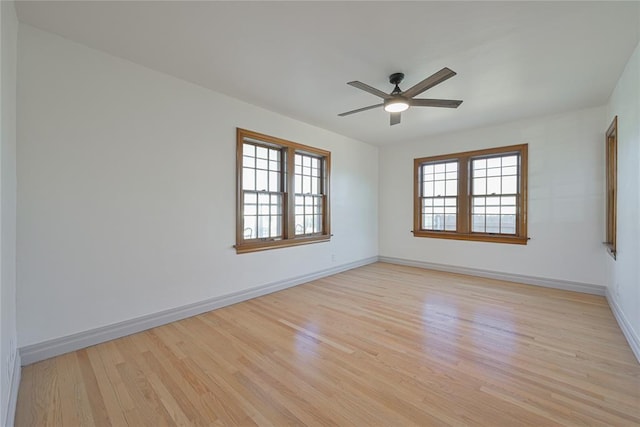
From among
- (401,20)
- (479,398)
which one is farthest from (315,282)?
(401,20)

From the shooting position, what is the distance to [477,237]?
508 centimetres

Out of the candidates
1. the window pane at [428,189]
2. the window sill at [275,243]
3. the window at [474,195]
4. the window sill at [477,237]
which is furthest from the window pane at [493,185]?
the window sill at [275,243]

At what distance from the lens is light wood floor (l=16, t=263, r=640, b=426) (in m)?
1.69

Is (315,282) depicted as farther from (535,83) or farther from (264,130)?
(535,83)

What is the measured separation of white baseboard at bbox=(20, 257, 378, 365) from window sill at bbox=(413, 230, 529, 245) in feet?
10.5

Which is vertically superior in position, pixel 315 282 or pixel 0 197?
pixel 0 197

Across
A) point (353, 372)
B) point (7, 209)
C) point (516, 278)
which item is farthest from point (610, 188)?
point (7, 209)

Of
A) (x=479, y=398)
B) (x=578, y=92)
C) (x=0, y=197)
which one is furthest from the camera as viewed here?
(x=578, y=92)

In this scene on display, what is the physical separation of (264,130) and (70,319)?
3.03m

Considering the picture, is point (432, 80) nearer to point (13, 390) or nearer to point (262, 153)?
point (262, 153)

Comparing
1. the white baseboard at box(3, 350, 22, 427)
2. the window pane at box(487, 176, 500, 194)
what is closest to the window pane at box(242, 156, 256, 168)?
the white baseboard at box(3, 350, 22, 427)

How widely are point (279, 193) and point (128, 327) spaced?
2.53m

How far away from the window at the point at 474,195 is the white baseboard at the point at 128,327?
342cm

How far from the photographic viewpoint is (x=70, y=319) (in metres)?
2.43
